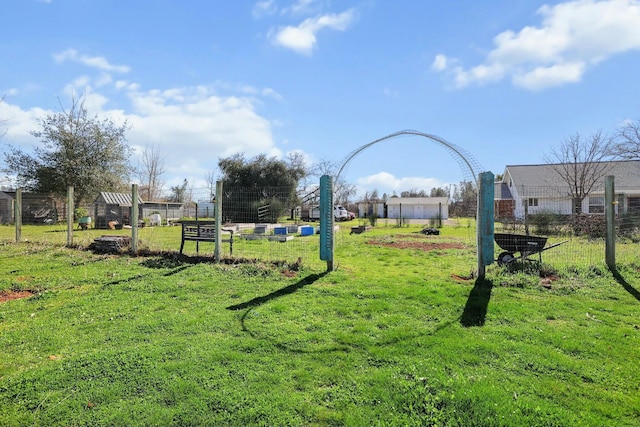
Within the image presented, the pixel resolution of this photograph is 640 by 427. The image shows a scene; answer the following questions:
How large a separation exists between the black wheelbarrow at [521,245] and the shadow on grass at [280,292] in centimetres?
386

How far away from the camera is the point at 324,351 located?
11.0 feet

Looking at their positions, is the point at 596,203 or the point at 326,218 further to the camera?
the point at 596,203

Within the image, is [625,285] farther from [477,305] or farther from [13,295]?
[13,295]

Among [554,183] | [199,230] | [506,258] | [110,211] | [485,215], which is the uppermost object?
[554,183]

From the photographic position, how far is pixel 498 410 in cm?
241

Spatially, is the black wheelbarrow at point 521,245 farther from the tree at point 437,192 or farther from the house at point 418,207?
the tree at point 437,192

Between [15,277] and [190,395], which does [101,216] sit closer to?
[15,277]

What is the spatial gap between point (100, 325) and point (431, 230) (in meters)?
16.4

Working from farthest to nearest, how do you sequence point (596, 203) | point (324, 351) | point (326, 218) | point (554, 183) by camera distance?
point (554, 183) < point (596, 203) < point (326, 218) < point (324, 351)

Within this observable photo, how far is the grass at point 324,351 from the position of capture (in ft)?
7.98

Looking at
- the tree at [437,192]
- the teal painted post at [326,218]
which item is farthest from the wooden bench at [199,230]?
the tree at [437,192]

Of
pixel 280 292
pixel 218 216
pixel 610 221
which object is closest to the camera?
pixel 280 292

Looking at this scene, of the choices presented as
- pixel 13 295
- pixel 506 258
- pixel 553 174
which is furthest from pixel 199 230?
pixel 553 174

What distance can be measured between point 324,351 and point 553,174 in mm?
32534
